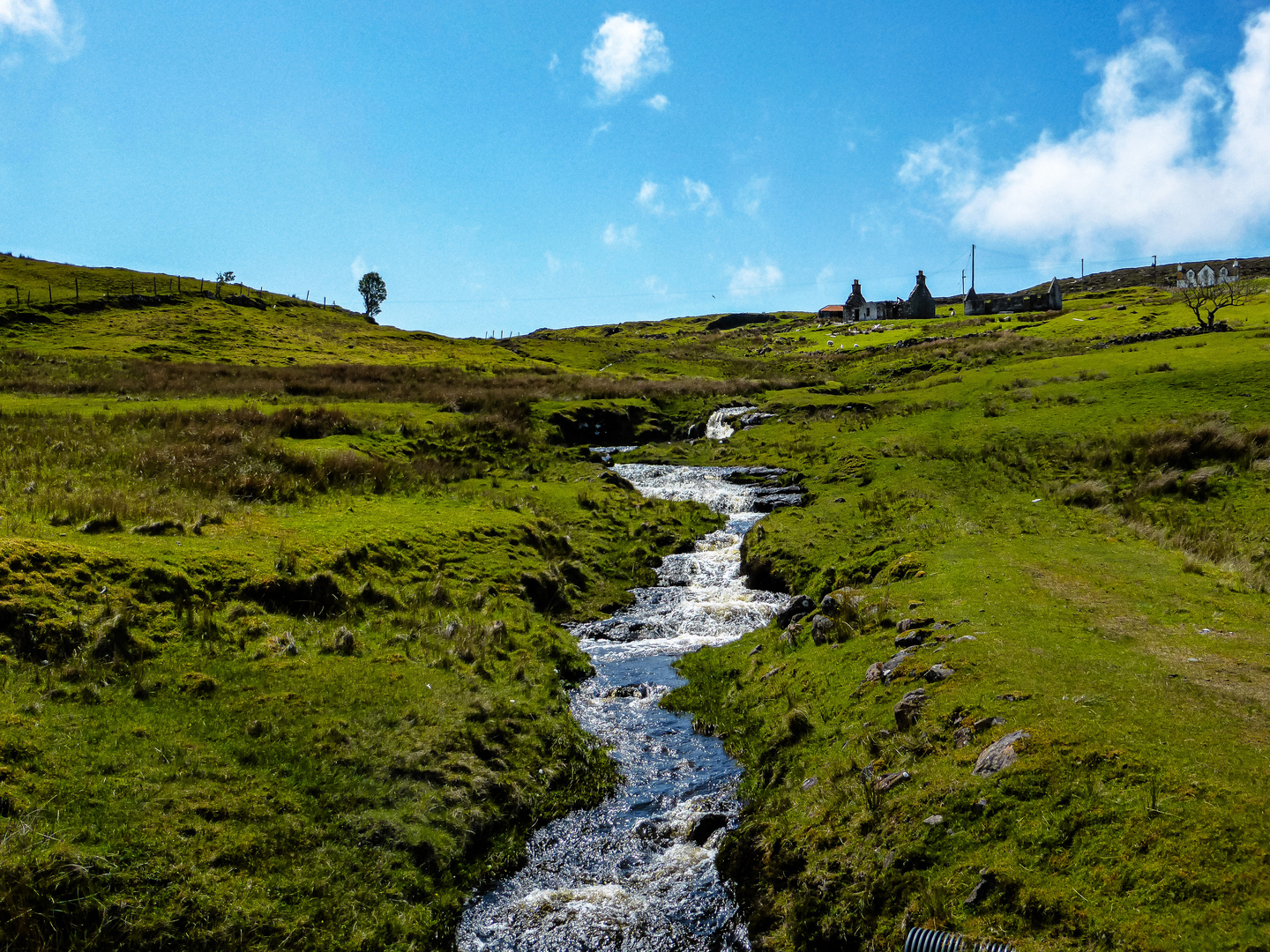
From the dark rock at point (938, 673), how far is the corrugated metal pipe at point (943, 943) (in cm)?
525

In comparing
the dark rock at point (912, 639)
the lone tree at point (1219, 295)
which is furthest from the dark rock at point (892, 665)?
the lone tree at point (1219, 295)

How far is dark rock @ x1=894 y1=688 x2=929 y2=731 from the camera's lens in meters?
10.9

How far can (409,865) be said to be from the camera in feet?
31.2

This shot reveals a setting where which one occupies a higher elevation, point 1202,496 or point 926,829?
point 1202,496

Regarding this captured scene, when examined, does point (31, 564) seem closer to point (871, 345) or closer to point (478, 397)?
point (478, 397)

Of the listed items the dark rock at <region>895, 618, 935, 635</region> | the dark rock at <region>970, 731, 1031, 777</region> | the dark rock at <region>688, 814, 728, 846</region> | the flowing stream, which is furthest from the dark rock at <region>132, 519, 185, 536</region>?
the dark rock at <region>970, 731, 1031, 777</region>

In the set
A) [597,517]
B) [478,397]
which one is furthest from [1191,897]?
[478,397]

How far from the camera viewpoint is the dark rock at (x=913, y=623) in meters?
14.5

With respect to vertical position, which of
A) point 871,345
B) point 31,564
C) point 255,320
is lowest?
point 31,564

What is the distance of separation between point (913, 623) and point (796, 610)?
15.0 feet

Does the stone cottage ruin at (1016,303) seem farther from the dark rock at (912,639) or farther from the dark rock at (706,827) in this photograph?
the dark rock at (706,827)

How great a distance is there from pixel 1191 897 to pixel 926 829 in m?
2.67

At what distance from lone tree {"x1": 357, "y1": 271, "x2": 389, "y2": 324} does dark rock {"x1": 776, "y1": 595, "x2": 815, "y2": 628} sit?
660 feet

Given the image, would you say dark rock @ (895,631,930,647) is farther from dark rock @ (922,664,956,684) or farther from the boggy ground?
the boggy ground
